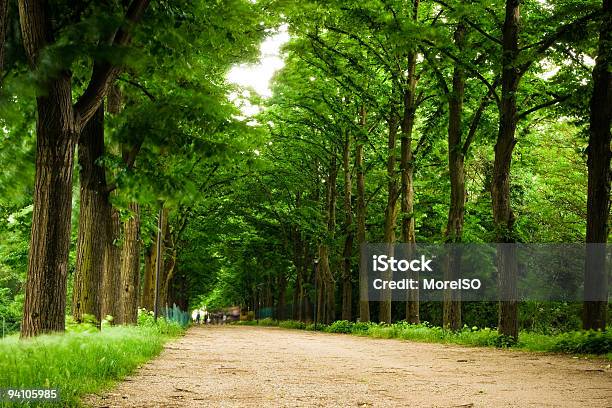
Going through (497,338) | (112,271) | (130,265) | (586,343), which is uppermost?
(130,265)

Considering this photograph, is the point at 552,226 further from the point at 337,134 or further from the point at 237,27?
the point at 237,27

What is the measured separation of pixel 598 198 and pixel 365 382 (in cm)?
866

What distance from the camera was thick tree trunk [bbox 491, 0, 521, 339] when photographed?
16672 mm

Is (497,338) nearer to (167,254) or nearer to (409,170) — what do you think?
(409,170)

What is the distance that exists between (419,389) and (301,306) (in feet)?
127

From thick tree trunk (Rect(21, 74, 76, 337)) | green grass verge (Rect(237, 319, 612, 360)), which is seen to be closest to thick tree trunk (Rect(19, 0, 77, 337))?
thick tree trunk (Rect(21, 74, 76, 337))

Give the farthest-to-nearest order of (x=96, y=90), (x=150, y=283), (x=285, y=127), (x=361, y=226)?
1. (x=285, y=127)
2. (x=150, y=283)
3. (x=361, y=226)
4. (x=96, y=90)

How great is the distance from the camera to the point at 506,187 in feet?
56.7

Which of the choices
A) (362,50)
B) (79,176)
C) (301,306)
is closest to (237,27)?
(79,176)

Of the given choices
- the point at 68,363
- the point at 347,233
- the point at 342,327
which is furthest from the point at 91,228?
the point at 347,233

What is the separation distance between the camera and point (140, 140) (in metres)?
11.9

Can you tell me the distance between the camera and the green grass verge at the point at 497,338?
13.3 meters

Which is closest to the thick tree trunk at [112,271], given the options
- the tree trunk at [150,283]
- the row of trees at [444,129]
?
the row of trees at [444,129]

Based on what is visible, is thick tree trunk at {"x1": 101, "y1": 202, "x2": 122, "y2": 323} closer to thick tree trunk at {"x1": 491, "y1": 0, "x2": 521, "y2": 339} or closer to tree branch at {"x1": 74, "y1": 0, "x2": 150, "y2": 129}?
tree branch at {"x1": 74, "y1": 0, "x2": 150, "y2": 129}
